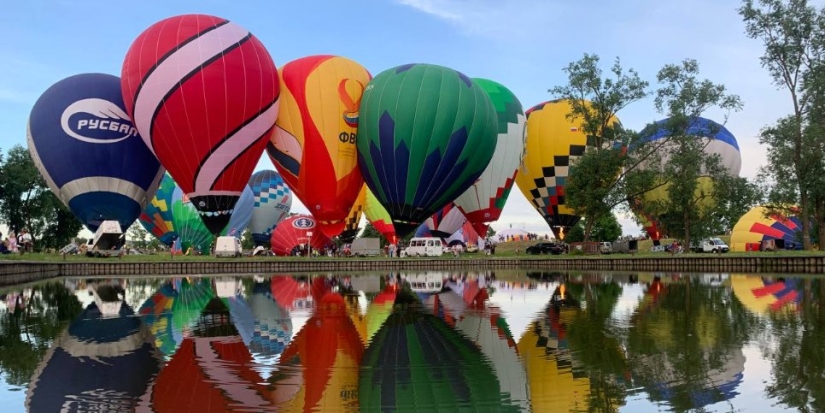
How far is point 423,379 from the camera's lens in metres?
8.62

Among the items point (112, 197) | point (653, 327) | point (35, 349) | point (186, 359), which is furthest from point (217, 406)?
point (112, 197)

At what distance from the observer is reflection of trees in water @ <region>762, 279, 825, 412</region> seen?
7479 mm

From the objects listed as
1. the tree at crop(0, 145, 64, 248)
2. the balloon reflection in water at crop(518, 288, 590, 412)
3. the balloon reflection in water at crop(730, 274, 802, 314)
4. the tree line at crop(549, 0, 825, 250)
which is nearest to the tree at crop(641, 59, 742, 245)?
the tree line at crop(549, 0, 825, 250)

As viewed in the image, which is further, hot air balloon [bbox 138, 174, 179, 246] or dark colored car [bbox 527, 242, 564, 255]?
hot air balloon [bbox 138, 174, 179, 246]

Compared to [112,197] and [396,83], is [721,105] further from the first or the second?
[112,197]

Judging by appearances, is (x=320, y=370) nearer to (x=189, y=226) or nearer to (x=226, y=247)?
(x=226, y=247)

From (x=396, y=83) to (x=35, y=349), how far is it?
25290mm

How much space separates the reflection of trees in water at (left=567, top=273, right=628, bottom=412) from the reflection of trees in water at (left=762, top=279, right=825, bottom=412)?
166 cm

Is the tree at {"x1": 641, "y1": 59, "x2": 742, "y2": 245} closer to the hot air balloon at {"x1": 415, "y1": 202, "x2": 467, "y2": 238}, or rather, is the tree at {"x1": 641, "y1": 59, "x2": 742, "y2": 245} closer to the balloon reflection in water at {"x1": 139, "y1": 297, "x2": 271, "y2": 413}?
the hot air balloon at {"x1": 415, "y1": 202, "x2": 467, "y2": 238}

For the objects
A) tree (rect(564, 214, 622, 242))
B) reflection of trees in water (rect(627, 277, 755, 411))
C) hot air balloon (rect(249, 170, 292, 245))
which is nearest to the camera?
reflection of trees in water (rect(627, 277, 755, 411))

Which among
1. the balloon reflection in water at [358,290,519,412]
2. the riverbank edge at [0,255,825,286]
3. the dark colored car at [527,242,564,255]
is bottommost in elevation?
the balloon reflection in water at [358,290,519,412]

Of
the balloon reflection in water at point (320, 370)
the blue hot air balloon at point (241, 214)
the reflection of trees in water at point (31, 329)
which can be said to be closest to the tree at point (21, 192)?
the blue hot air balloon at point (241, 214)

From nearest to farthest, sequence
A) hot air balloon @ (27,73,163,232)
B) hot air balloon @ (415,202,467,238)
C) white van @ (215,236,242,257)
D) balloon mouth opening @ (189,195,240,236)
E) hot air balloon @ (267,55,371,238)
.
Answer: balloon mouth opening @ (189,195,240,236), hot air balloon @ (27,73,163,232), hot air balloon @ (267,55,371,238), white van @ (215,236,242,257), hot air balloon @ (415,202,467,238)

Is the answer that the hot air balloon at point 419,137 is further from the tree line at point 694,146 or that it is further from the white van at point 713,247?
the white van at point 713,247
